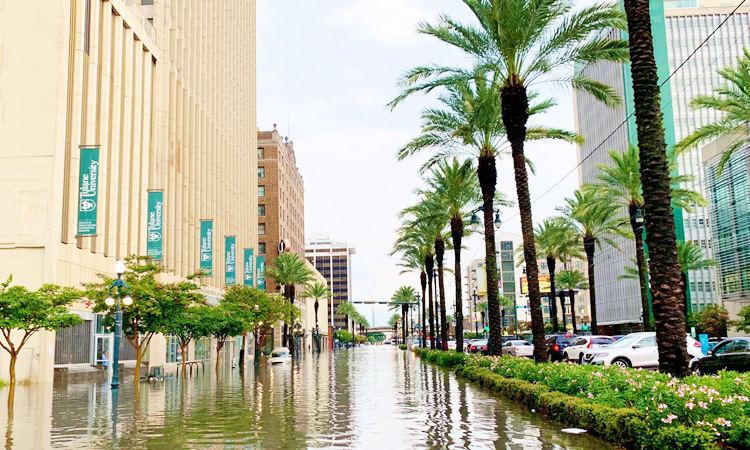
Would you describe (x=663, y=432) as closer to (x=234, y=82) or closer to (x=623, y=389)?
(x=623, y=389)

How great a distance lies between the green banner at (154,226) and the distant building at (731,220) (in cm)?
4498

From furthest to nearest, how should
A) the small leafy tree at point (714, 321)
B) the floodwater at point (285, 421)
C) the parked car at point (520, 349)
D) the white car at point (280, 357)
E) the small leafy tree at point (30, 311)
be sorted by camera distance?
1. the white car at point (280, 357)
2. the small leafy tree at point (714, 321)
3. the parked car at point (520, 349)
4. the small leafy tree at point (30, 311)
5. the floodwater at point (285, 421)

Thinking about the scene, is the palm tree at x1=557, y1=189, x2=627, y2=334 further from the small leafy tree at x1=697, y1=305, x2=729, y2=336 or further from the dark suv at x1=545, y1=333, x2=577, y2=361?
the small leafy tree at x1=697, y1=305, x2=729, y2=336

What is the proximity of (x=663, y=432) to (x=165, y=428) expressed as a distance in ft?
33.2

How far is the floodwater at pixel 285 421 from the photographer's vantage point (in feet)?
41.0

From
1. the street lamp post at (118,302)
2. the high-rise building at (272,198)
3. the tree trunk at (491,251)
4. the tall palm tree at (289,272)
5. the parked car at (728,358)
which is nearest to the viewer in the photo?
the parked car at (728,358)

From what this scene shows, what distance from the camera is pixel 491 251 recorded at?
30.0m

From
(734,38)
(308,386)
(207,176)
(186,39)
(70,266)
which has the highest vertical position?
(734,38)

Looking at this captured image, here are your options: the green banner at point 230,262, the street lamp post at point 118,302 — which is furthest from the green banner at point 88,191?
the green banner at point 230,262

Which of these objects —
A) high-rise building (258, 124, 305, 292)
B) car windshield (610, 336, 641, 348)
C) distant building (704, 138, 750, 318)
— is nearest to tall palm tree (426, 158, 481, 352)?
car windshield (610, 336, 641, 348)

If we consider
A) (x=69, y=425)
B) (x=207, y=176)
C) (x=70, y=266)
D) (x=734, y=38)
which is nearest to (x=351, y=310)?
(x=734, y=38)

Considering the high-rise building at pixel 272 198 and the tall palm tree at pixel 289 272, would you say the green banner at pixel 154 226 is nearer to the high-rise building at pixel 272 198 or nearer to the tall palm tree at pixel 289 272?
the tall palm tree at pixel 289 272

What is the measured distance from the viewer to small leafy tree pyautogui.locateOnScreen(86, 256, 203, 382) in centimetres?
3011

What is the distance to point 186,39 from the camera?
53.8m
